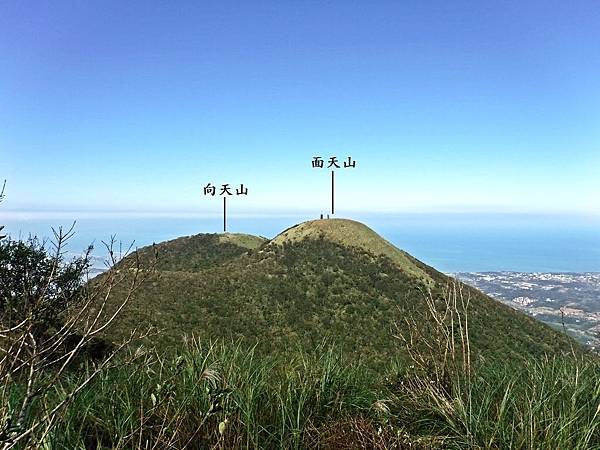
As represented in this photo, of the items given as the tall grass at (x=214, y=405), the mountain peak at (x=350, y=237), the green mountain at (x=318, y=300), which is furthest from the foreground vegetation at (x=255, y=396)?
the mountain peak at (x=350, y=237)

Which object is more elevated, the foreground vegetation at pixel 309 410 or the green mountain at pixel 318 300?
the foreground vegetation at pixel 309 410

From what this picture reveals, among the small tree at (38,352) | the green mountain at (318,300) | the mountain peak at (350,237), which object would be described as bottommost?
the green mountain at (318,300)

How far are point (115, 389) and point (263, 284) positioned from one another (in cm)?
2441

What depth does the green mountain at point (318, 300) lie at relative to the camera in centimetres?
2172

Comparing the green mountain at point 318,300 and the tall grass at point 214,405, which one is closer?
the tall grass at point 214,405

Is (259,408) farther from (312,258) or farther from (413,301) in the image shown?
(312,258)

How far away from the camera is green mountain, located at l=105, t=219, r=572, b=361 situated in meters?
21.7

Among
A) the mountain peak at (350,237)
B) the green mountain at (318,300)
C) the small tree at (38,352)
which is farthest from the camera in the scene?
the mountain peak at (350,237)

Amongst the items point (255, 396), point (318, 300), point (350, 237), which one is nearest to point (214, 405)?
point (255, 396)

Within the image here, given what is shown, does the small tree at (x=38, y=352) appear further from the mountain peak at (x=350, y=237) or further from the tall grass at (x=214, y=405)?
the mountain peak at (x=350, y=237)

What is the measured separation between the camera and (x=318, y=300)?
26.8 m

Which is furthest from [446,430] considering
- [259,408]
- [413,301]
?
[413,301]

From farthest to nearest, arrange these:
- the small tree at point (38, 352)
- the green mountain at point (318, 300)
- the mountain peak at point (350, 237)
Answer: the mountain peak at point (350, 237) < the green mountain at point (318, 300) < the small tree at point (38, 352)

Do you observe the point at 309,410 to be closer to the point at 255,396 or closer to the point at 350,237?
the point at 255,396
